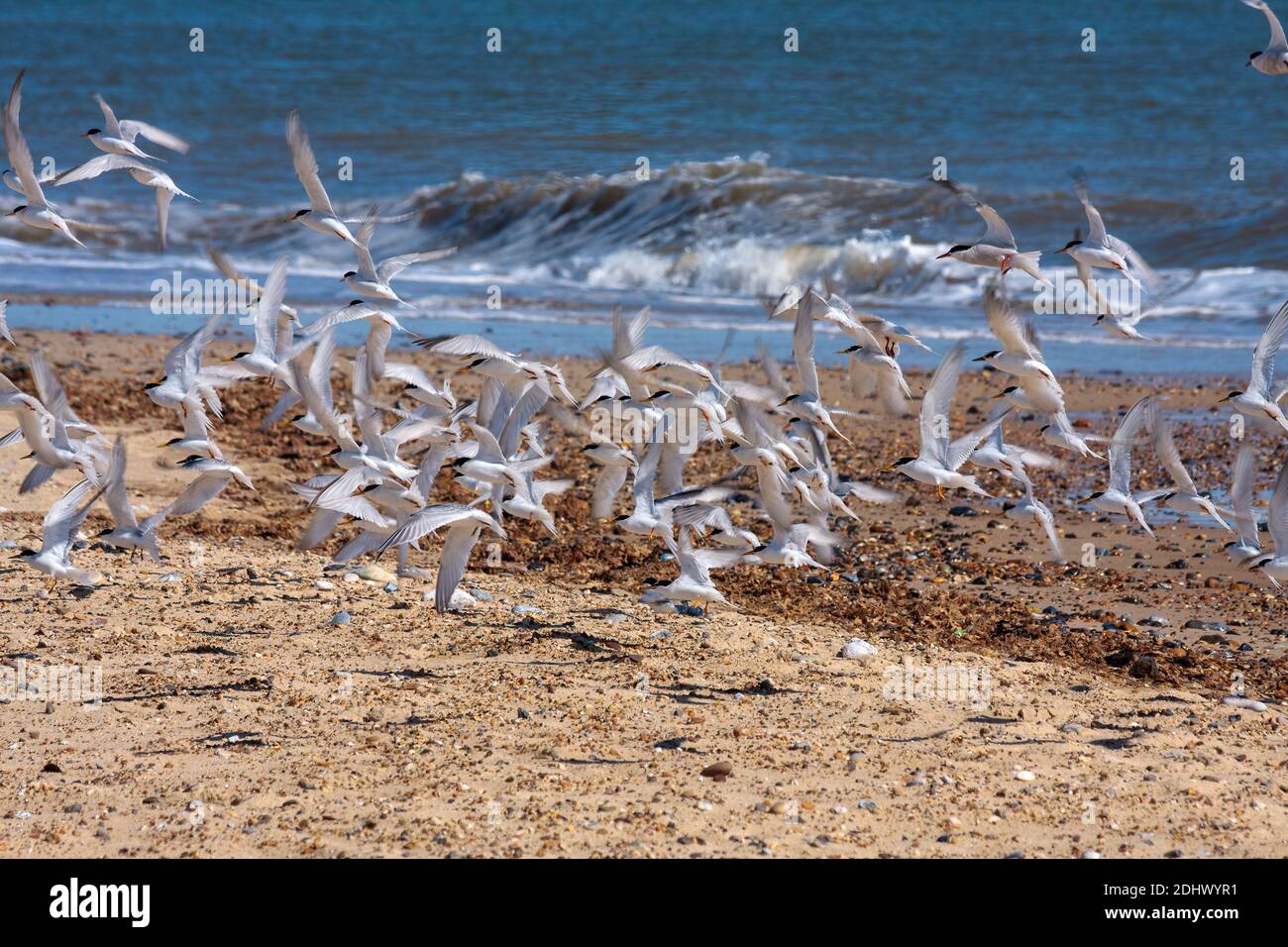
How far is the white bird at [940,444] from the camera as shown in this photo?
6.86 meters

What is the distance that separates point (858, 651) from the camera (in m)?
6.33

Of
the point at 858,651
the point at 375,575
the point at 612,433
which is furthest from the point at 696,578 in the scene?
the point at 375,575

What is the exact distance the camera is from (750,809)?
4.80 meters

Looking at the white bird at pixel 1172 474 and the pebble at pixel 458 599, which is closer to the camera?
the pebble at pixel 458 599

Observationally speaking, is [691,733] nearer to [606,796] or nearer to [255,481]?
[606,796]

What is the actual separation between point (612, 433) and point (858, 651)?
2.13 m

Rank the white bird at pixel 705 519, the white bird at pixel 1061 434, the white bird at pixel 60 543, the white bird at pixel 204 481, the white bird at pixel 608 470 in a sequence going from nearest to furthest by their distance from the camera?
the white bird at pixel 60 543, the white bird at pixel 705 519, the white bird at pixel 204 481, the white bird at pixel 1061 434, the white bird at pixel 608 470

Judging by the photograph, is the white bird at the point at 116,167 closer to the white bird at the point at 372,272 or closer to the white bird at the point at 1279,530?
the white bird at the point at 372,272

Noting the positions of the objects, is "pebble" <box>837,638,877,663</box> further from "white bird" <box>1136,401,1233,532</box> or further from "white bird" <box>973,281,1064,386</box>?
"white bird" <box>1136,401,1233,532</box>

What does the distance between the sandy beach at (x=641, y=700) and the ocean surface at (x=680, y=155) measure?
5.63 m

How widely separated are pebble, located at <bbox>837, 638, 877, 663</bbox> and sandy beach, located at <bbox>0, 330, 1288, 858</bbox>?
0.06 meters

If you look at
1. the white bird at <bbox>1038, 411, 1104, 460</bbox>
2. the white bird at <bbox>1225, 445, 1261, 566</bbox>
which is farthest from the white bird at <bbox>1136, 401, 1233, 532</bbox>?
the white bird at <bbox>1038, 411, 1104, 460</bbox>

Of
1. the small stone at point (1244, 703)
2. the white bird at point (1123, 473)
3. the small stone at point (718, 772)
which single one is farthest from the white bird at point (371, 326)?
the small stone at point (1244, 703)

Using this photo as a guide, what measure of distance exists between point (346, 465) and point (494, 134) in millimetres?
20060
